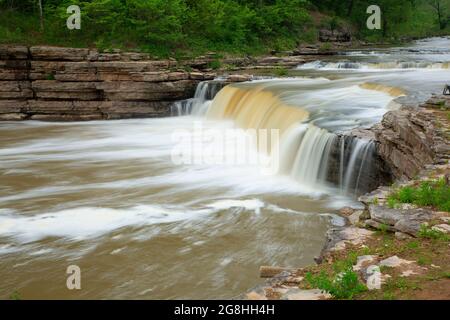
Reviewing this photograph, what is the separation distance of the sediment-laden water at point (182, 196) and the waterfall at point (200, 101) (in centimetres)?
146

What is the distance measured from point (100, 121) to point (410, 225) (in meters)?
17.4

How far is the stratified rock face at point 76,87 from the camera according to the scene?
2119 cm

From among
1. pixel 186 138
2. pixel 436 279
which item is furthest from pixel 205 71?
pixel 436 279

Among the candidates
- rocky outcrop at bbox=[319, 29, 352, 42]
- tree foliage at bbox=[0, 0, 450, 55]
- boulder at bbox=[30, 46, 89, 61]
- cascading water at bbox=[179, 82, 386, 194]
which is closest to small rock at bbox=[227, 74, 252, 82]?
cascading water at bbox=[179, 82, 386, 194]

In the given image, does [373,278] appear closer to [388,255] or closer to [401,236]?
[388,255]

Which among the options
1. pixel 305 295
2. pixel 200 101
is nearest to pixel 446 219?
pixel 305 295

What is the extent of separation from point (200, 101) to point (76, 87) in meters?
5.54

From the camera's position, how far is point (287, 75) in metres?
22.1

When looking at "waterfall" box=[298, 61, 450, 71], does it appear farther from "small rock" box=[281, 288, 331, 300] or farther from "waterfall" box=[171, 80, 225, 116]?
"small rock" box=[281, 288, 331, 300]

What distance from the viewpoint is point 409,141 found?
30.1 feet

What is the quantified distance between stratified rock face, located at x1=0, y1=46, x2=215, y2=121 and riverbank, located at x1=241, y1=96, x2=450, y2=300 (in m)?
15.6

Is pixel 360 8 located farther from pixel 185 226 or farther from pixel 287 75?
pixel 185 226

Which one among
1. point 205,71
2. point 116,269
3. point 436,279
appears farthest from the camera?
point 205,71

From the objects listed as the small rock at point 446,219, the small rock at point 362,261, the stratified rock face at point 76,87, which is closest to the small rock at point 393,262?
the small rock at point 362,261
